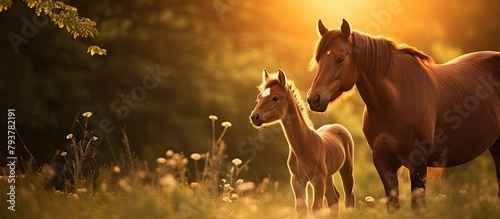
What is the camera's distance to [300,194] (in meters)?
7.20

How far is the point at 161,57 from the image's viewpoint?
498 inches

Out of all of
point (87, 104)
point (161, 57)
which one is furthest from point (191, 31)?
point (87, 104)

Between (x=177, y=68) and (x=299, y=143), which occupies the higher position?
(x=177, y=68)

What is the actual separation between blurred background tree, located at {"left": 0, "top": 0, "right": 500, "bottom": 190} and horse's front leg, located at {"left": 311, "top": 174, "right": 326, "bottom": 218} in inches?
185

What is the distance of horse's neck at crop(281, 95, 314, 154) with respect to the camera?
24.7ft

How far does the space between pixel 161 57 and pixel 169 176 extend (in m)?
6.79

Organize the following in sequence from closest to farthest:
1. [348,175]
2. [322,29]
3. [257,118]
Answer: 1. [322,29]
2. [257,118]
3. [348,175]

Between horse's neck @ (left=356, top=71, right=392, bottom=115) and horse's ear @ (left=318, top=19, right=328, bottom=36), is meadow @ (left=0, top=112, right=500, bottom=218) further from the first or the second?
horse's ear @ (left=318, top=19, right=328, bottom=36)

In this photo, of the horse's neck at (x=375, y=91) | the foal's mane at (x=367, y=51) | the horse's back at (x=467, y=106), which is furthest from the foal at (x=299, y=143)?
the horse's back at (x=467, y=106)

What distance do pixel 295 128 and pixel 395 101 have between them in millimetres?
1216

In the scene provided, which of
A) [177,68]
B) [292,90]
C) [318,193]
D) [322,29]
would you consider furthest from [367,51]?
[177,68]

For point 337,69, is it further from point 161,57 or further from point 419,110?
point 161,57

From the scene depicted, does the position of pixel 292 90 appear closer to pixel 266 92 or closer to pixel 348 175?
pixel 266 92

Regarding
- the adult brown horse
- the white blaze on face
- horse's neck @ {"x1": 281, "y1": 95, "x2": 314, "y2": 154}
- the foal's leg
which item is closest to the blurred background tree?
the foal's leg
